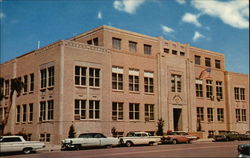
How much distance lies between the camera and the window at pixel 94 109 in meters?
38.8

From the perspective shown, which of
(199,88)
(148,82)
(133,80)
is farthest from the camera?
(199,88)

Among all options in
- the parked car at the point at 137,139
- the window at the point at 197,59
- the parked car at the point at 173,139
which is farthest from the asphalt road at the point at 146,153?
the window at the point at 197,59

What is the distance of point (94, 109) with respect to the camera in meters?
39.1

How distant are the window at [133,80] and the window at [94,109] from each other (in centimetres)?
599

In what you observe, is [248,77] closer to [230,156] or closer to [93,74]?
[93,74]

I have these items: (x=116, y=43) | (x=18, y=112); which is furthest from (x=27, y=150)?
(x=116, y=43)

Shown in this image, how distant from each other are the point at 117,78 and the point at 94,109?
18.0 ft

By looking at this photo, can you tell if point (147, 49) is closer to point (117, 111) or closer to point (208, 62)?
point (117, 111)

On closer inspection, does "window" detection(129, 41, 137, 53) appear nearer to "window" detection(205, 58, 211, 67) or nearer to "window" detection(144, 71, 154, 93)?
"window" detection(144, 71, 154, 93)

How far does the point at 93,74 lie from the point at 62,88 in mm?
4601

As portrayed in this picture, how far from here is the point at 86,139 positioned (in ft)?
95.8

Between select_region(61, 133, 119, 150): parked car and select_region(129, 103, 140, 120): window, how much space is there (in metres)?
11.7

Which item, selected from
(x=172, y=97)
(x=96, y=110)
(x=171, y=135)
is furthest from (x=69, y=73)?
(x=172, y=97)

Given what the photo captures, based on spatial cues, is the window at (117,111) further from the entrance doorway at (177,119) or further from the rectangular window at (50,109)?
the entrance doorway at (177,119)
